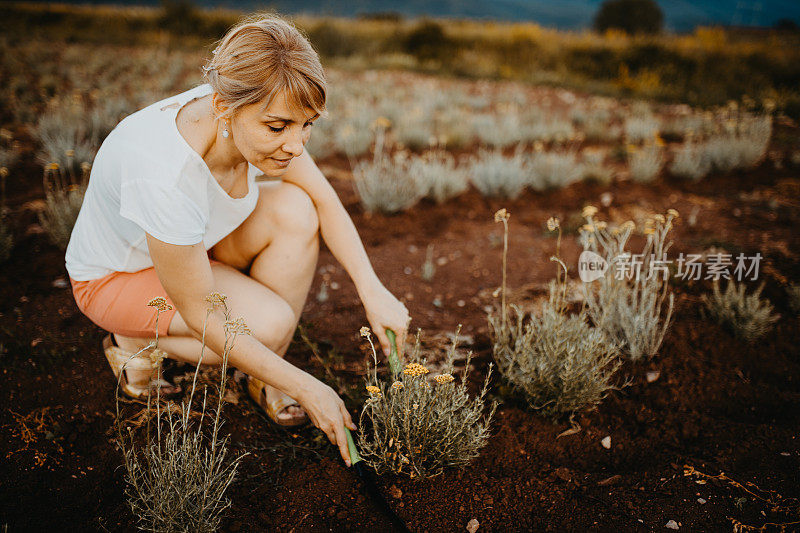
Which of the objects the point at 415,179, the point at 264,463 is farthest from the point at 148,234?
the point at 415,179

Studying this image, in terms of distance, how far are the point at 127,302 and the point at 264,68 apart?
3.67 feet

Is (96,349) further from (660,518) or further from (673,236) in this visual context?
(673,236)

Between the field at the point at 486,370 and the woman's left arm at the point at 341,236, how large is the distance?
49cm

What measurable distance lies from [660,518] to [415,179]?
3.28 meters

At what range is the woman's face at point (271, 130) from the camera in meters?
1.51

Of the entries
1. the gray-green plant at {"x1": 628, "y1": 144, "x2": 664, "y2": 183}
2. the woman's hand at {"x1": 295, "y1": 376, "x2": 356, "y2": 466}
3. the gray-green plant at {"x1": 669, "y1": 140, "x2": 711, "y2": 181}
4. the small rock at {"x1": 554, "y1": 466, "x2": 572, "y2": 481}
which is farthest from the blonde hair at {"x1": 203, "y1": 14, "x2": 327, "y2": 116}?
the gray-green plant at {"x1": 669, "y1": 140, "x2": 711, "y2": 181}

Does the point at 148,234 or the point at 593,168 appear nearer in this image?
the point at 148,234

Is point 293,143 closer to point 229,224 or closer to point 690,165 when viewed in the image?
point 229,224

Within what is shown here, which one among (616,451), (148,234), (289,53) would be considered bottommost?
(616,451)

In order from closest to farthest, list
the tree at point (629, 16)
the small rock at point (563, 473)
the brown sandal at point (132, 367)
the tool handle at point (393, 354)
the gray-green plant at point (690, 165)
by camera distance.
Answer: the tool handle at point (393, 354) < the small rock at point (563, 473) < the brown sandal at point (132, 367) < the gray-green plant at point (690, 165) < the tree at point (629, 16)

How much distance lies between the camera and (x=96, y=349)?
2.47 meters

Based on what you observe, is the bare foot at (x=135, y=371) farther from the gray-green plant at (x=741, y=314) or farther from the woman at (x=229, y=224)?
the gray-green plant at (x=741, y=314)

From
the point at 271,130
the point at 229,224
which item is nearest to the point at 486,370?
the point at 229,224

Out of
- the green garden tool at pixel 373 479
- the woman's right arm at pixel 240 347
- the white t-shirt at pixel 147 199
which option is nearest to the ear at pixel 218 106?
the white t-shirt at pixel 147 199
